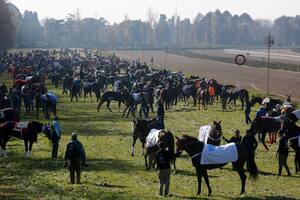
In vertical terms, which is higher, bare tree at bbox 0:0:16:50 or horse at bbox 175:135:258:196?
bare tree at bbox 0:0:16:50

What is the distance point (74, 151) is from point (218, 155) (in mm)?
4420

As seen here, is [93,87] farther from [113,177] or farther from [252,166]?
[252,166]

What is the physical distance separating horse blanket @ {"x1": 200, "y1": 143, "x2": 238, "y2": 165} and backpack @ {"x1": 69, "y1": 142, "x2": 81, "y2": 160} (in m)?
3.87

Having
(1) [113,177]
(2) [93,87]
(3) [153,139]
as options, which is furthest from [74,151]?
(2) [93,87]

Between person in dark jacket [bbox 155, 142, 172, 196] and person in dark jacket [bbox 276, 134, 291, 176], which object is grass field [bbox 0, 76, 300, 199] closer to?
person in dark jacket [bbox 276, 134, 291, 176]

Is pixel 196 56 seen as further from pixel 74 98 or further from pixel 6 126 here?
pixel 6 126

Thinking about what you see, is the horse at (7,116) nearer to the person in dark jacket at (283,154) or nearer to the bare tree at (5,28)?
the person in dark jacket at (283,154)

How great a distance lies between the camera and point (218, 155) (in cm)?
1634

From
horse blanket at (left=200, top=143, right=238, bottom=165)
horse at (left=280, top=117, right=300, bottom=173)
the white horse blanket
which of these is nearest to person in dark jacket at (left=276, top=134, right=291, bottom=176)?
horse at (left=280, top=117, right=300, bottom=173)

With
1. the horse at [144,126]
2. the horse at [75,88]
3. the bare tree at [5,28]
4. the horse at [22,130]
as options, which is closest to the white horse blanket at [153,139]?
the horse at [144,126]

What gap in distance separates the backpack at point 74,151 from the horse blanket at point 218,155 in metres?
3.87

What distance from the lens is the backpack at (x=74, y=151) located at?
1731 centimetres

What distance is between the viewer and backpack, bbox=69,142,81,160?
1731 cm

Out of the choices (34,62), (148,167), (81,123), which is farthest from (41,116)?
(34,62)
